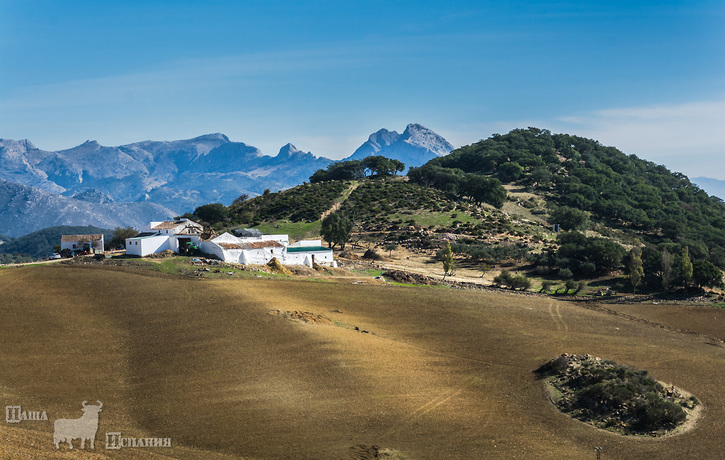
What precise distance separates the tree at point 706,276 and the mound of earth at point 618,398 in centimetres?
3157

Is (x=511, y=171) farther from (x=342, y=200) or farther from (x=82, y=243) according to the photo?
(x=82, y=243)

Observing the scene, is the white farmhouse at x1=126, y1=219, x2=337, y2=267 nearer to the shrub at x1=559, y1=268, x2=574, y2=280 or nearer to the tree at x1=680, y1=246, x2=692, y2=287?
the shrub at x1=559, y1=268, x2=574, y2=280

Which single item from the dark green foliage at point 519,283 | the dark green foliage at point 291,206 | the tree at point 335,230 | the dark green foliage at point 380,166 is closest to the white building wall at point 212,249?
the tree at point 335,230

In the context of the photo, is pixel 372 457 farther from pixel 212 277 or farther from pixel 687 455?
pixel 212 277

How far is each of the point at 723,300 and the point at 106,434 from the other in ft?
169

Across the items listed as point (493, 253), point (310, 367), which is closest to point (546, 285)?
point (493, 253)

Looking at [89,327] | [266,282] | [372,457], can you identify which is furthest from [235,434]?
[266,282]

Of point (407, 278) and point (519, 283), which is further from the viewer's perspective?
point (519, 283)

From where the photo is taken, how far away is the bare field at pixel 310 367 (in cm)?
1909

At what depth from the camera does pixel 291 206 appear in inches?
3880

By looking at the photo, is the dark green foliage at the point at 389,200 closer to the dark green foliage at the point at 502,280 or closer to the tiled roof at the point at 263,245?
the dark green foliage at the point at 502,280

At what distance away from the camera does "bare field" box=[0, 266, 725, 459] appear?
19094 mm

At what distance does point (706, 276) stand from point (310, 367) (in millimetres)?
43845

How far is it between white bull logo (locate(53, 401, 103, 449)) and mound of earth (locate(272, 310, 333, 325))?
1296 cm
